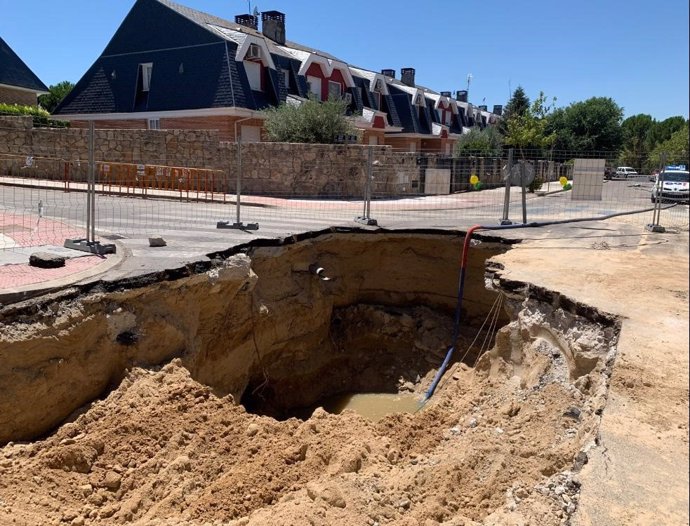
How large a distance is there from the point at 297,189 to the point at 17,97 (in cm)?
1840

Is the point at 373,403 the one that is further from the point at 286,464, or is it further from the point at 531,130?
the point at 531,130

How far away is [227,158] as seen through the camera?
1980 cm

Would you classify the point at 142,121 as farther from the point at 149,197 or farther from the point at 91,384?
the point at 91,384

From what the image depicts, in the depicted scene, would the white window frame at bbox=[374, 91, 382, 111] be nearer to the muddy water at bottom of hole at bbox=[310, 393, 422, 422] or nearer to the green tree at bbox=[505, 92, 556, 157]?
the green tree at bbox=[505, 92, 556, 157]

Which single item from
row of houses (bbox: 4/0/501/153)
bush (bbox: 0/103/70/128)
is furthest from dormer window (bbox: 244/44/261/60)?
bush (bbox: 0/103/70/128)

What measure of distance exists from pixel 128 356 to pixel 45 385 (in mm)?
951

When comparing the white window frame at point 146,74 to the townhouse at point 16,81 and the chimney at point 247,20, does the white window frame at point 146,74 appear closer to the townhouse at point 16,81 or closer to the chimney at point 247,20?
the townhouse at point 16,81

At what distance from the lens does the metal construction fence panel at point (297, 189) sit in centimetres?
1277

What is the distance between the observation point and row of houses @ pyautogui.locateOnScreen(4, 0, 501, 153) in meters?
24.6

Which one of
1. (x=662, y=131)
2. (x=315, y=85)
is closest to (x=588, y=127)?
(x=662, y=131)

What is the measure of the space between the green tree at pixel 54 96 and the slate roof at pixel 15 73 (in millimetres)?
12047

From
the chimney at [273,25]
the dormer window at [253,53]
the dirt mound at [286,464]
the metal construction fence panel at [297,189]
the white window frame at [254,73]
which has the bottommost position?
the dirt mound at [286,464]

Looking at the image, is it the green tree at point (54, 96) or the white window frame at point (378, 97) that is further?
the green tree at point (54, 96)

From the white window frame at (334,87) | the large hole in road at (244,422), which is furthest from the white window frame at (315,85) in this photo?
the large hole in road at (244,422)
